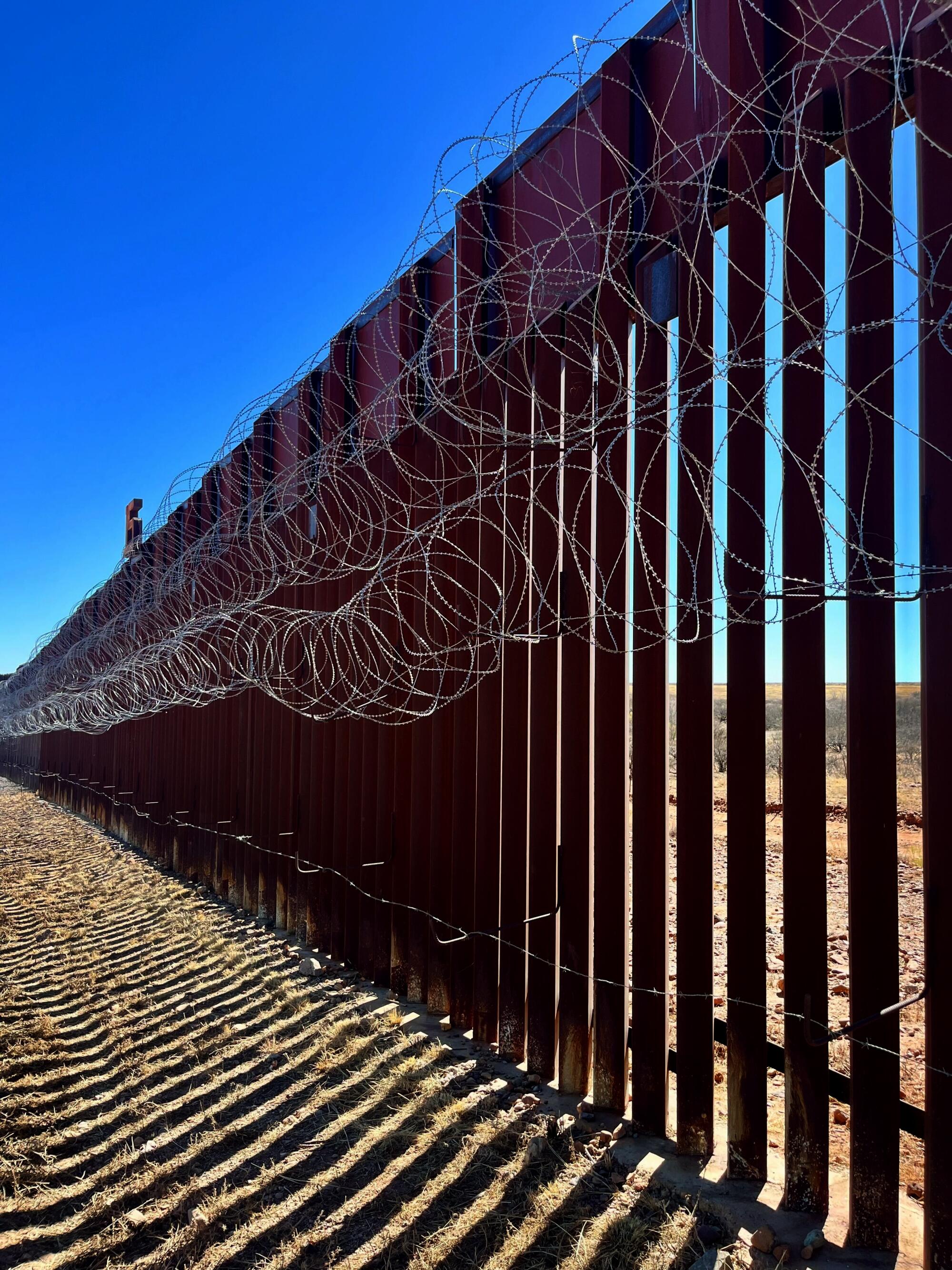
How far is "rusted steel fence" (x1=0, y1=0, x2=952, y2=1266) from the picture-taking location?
226 cm

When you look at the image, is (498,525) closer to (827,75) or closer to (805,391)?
(805,391)

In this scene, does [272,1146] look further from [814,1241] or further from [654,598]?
[654,598]

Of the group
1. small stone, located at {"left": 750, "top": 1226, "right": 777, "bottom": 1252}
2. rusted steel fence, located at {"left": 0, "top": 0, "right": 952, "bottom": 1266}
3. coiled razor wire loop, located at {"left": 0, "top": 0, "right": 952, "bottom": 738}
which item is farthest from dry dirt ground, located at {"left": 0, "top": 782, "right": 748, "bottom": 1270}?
coiled razor wire loop, located at {"left": 0, "top": 0, "right": 952, "bottom": 738}

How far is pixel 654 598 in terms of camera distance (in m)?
2.96

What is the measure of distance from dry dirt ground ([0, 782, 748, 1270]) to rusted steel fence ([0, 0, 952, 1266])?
369 millimetres

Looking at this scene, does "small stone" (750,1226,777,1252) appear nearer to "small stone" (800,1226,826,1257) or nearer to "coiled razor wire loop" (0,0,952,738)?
"small stone" (800,1226,826,1257)

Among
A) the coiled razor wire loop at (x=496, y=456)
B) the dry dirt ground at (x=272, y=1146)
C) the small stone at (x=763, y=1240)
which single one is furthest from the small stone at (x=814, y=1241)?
the coiled razor wire loop at (x=496, y=456)

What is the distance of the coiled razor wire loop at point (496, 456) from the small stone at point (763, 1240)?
163 centimetres

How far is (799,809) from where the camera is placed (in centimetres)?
245

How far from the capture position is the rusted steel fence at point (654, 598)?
226 centimetres

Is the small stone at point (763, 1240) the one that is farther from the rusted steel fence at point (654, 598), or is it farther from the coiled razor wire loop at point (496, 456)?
the coiled razor wire loop at point (496, 456)

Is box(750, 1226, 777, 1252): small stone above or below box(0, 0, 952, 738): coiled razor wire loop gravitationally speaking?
below

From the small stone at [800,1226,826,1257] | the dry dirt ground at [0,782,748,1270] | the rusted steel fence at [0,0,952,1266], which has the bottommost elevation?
the dry dirt ground at [0,782,748,1270]

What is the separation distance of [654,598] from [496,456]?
50.7 inches
